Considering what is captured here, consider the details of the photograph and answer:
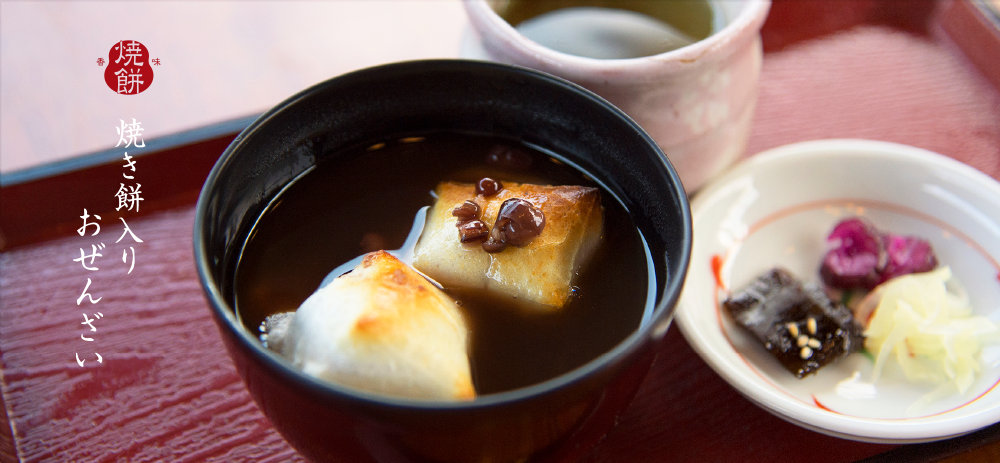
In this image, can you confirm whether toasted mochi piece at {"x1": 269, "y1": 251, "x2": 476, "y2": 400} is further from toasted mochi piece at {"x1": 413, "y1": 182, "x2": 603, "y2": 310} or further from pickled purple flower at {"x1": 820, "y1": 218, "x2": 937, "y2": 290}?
pickled purple flower at {"x1": 820, "y1": 218, "x2": 937, "y2": 290}

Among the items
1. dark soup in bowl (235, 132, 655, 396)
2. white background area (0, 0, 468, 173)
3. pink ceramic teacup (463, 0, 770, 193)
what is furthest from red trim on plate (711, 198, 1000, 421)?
white background area (0, 0, 468, 173)

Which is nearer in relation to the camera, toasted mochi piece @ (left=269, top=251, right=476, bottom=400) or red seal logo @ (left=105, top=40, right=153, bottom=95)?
toasted mochi piece @ (left=269, top=251, right=476, bottom=400)

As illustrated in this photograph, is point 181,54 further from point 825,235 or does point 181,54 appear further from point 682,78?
point 825,235

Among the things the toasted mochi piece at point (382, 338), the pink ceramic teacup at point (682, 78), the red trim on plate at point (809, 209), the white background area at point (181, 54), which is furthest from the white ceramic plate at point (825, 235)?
the white background area at point (181, 54)

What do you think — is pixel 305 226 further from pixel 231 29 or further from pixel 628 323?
pixel 231 29

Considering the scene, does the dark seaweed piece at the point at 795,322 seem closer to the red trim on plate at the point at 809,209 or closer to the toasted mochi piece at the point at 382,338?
the red trim on plate at the point at 809,209

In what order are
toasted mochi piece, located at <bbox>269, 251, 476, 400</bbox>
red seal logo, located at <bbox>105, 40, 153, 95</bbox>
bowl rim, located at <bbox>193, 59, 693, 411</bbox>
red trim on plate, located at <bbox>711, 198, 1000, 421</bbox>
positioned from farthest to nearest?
red seal logo, located at <bbox>105, 40, 153, 95</bbox>
red trim on plate, located at <bbox>711, 198, 1000, 421</bbox>
toasted mochi piece, located at <bbox>269, 251, 476, 400</bbox>
bowl rim, located at <bbox>193, 59, 693, 411</bbox>
